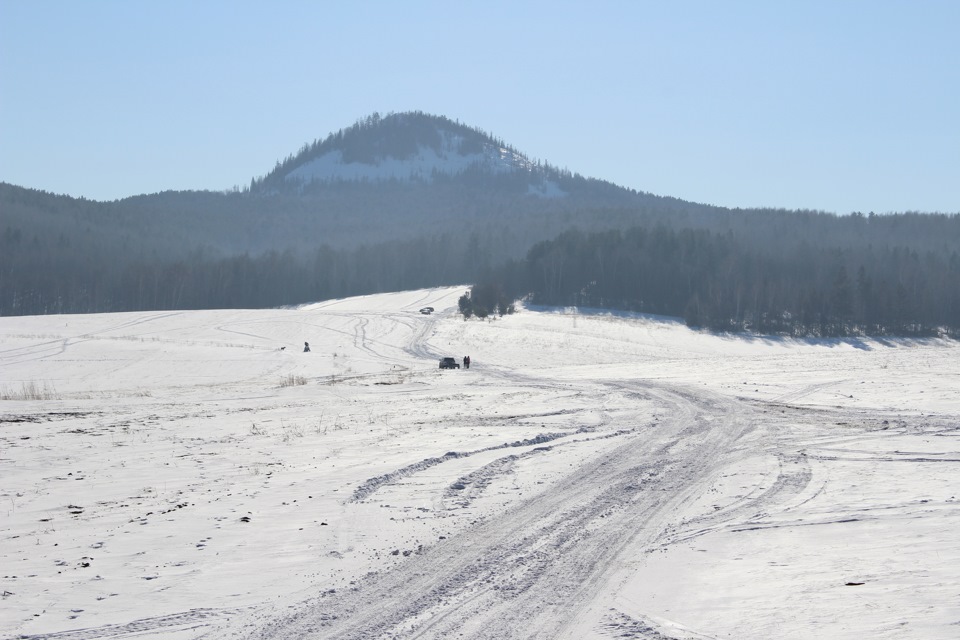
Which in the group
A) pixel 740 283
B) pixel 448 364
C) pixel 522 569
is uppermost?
pixel 740 283

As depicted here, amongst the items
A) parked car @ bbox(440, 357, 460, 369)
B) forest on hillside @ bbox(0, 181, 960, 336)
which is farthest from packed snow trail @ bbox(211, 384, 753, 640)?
forest on hillside @ bbox(0, 181, 960, 336)

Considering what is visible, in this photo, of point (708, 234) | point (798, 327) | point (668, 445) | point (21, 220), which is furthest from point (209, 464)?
point (21, 220)

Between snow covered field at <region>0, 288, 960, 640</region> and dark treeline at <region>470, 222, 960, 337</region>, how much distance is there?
71.6 m

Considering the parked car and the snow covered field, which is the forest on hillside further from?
the snow covered field

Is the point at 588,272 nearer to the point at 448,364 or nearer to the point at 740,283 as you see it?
the point at 740,283

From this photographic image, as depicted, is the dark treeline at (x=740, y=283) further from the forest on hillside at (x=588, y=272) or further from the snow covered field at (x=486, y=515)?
the snow covered field at (x=486, y=515)

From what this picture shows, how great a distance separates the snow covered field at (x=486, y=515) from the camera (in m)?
8.62

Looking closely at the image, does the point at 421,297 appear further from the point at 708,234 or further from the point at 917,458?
the point at 917,458

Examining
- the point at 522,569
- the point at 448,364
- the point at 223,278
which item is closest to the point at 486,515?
the point at 522,569

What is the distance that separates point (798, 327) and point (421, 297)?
55.8m

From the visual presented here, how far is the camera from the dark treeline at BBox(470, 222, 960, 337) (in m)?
103

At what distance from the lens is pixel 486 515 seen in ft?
42.0

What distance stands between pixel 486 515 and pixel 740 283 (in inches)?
4267

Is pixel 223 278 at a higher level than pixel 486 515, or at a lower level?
higher
